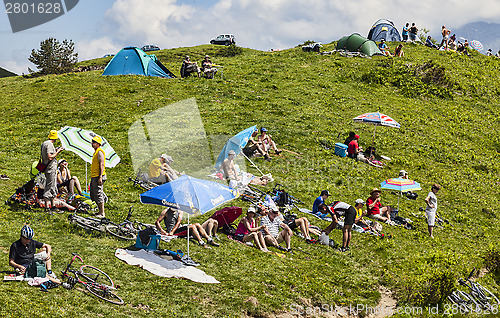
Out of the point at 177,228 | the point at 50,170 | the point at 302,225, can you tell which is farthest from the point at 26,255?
the point at 302,225

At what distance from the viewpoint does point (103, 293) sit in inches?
373

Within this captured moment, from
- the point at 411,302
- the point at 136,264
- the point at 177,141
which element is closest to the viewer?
the point at 136,264

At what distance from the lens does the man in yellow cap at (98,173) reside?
13094mm

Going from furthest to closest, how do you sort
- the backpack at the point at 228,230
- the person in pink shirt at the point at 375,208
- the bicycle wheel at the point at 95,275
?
the person in pink shirt at the point at 375,208 → the backpack at the point at 228,230 → the bicycle wheel at the point at 95,275

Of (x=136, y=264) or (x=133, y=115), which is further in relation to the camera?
(x=133, y=115)

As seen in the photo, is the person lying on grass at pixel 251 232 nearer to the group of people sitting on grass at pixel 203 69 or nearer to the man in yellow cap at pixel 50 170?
the man in yellow cap at pixel 50 170

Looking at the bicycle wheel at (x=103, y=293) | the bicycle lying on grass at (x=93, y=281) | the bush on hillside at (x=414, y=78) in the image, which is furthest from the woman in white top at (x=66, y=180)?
the bush on hillside at (x=414, y=78)

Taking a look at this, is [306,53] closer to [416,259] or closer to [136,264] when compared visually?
[416,259]

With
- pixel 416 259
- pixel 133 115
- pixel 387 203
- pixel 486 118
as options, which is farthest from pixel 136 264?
pixel 486 118

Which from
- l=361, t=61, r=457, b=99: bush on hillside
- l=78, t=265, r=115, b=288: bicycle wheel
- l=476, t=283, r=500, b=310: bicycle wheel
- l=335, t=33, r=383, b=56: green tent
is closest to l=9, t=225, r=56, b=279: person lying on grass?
l=78, t=265, r=115, b=288: bicycle wheel

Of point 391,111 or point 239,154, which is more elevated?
point 391,111

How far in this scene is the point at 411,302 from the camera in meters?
12.7

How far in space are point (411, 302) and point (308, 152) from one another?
11699 mm

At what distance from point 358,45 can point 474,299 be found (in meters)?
33.7
